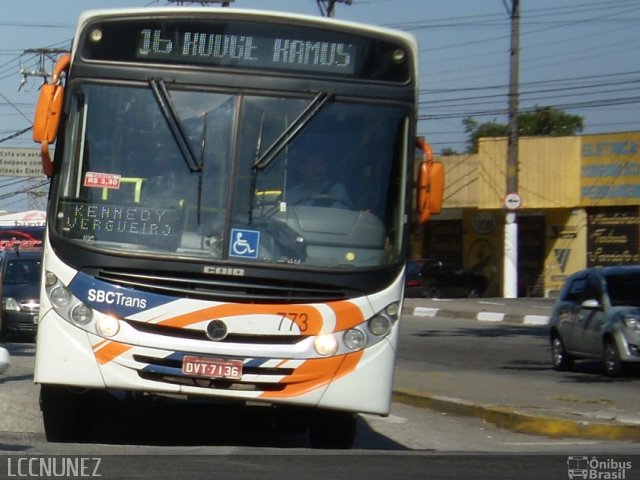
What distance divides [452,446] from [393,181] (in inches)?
119

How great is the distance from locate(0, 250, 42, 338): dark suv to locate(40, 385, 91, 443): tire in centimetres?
1196

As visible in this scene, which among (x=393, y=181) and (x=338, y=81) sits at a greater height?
(x=338, y=81)

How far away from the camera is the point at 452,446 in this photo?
10406 millimetres

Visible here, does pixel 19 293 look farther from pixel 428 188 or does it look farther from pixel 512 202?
pixel 512 202

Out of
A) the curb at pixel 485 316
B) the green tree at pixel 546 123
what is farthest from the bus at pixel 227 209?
the green tree at pixel 546 123

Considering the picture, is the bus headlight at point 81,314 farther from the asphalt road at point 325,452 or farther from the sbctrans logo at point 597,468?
the sbctrans logo at point 597,468

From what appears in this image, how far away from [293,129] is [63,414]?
2597mm

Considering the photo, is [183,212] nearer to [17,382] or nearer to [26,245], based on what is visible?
[17,382]

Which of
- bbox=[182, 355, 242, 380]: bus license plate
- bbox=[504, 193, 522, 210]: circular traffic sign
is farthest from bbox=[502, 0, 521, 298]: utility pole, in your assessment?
bbox=[182, 355, 242, 380]: bus license plate

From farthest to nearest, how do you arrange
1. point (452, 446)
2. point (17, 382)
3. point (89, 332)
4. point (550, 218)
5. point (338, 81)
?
point (550, 218)
point (17, 382)
point (452, 446)
point (338, 81)
point (89, 332)

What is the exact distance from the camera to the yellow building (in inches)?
1549

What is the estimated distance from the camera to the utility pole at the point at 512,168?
116 feet

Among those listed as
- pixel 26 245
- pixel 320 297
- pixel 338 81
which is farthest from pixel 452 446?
pixel 26 245

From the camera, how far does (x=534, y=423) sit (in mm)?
11422
